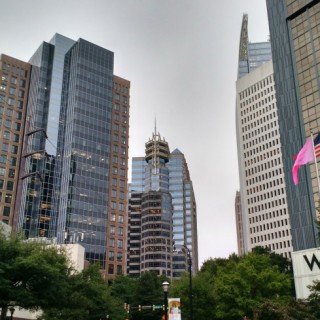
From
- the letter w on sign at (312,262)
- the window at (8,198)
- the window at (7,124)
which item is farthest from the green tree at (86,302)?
the window at (7,124)

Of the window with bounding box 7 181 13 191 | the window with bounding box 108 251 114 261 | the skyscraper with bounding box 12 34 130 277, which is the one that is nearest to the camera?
the window with bounding box 7 181 13 191

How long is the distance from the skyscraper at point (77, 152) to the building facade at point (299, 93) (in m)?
75.7

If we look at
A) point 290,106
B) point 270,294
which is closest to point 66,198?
point 290,106

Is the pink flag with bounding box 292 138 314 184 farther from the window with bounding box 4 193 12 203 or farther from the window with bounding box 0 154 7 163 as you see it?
the window with bounding box 0 154 7 163

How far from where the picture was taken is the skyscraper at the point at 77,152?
143 m

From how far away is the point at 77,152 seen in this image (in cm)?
14962

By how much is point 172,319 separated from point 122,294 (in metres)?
65.3

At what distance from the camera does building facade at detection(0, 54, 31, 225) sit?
140875mm

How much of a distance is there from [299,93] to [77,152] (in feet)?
272

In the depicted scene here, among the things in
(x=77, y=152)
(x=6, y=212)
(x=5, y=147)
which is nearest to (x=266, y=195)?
(x=77, y=152)

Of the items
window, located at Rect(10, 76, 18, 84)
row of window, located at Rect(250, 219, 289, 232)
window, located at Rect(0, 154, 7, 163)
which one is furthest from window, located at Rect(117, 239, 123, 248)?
window, located at Rect(10, 76, 18, 84)

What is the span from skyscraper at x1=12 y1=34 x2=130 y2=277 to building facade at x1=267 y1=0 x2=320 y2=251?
7575 centimetres

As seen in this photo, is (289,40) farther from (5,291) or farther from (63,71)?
(63,71)

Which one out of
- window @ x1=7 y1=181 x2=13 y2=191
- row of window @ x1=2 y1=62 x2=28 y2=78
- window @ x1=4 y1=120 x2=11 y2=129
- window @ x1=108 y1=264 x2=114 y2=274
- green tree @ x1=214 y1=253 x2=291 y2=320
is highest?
row of window @ x1=2 y1=62 x2=28 y2=78
